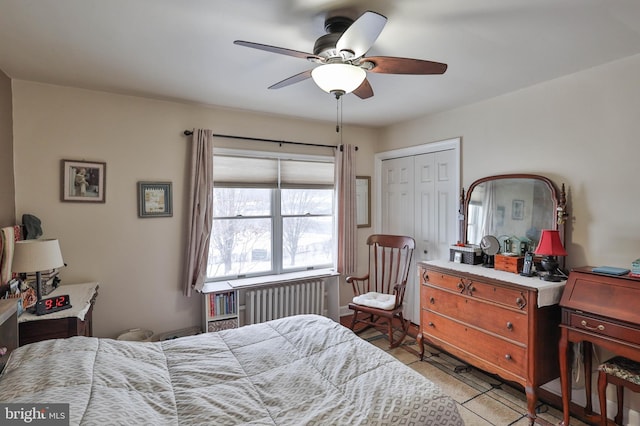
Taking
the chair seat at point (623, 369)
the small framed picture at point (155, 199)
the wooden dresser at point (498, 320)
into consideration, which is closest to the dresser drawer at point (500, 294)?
the wooden dresser at point (498, 320)

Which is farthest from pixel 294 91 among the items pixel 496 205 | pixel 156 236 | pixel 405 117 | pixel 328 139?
pixel 496 205

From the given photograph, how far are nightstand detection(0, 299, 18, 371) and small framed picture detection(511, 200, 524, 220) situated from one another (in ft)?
11.9

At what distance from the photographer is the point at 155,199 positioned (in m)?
3.21

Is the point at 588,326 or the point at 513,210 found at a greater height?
the point at 513,210

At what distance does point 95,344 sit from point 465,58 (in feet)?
9.30

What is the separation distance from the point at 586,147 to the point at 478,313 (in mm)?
1516

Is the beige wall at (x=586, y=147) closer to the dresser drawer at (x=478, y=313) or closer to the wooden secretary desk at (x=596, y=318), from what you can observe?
the wooden secretary desk at (x=596, y=318)

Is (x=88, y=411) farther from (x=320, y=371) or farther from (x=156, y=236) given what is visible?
(x=156, y=236)

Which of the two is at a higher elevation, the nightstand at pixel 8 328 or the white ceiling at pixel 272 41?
the white ceiling at pixel 272 41

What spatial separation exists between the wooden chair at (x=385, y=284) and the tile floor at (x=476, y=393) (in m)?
0.40

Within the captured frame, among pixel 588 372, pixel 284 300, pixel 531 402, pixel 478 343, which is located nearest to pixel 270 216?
pixel 284 300

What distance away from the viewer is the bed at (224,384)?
1227 millimetres

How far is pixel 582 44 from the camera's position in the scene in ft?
6.79

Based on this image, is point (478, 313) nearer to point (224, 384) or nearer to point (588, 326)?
point (588, 326)
